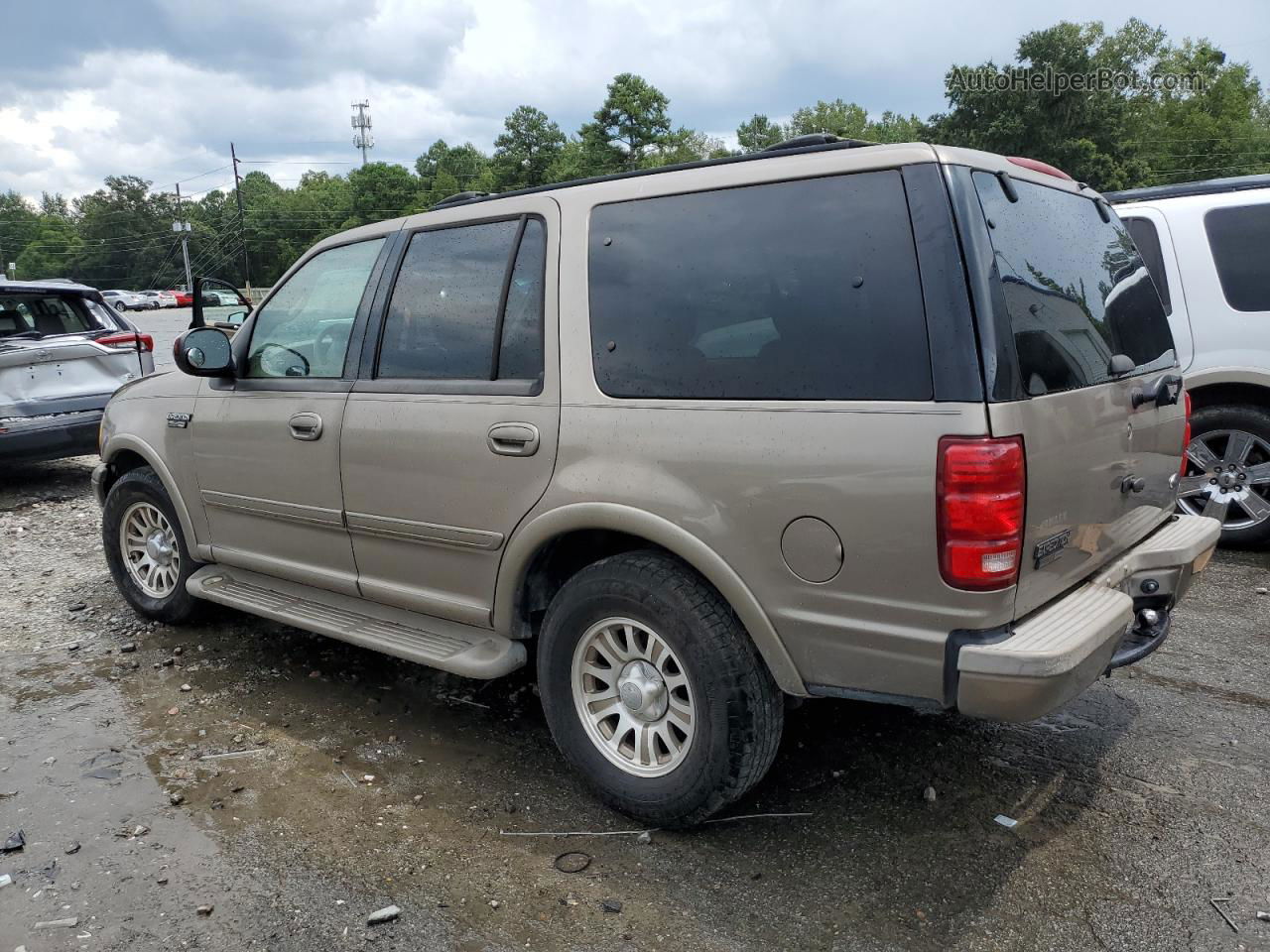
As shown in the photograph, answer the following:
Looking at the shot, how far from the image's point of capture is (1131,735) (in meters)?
3.58

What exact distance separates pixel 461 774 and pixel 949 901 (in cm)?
169

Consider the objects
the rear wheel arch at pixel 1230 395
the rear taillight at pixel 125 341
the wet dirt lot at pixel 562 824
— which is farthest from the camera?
the rear taillight at pixel 125 341

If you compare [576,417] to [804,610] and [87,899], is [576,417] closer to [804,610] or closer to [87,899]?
[804,610]

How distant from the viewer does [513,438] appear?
3.15 metres

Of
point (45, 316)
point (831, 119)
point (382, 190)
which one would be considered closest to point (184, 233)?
point (382, 190)

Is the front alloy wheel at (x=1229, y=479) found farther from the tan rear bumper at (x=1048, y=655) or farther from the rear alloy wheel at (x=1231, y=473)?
the tan rear bumper at (x=1048, y=655)

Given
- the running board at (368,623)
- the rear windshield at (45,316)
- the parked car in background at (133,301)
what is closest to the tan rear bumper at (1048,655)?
the running board at (368,623)

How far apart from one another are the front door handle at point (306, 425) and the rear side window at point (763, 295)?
135 centimetres

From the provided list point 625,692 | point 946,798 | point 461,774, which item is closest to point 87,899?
point 461,774

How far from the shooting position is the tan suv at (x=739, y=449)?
7.97 feet

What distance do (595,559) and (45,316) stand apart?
282 inches

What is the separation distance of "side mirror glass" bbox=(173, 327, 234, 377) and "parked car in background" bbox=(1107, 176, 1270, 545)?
16.4 feet

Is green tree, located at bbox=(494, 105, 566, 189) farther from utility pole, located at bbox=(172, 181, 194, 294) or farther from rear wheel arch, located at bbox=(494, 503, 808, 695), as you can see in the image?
rear wheel arch, located at bbox=(494, 503, 808, 695)

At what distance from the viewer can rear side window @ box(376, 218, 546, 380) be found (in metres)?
3.28
